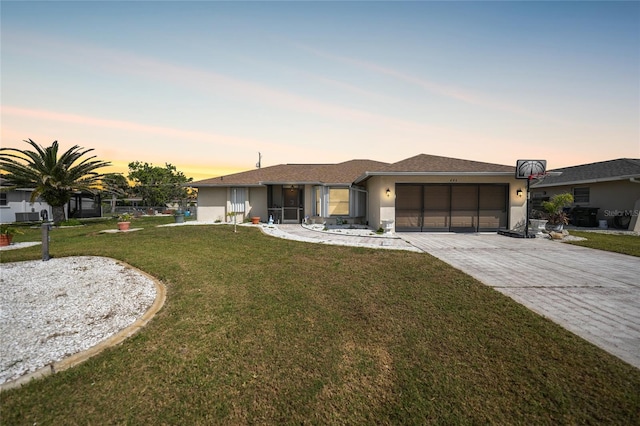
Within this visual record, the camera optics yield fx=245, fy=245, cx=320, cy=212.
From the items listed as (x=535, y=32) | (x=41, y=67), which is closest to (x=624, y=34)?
(x=535, y=32)

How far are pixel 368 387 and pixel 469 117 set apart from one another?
15336mm

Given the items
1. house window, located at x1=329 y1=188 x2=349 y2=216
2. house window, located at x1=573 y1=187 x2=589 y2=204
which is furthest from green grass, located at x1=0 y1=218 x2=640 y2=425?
house window, located at x1=573 y1=187 x2=589 y2=204

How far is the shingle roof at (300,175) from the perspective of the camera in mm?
17156

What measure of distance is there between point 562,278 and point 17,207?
34.6 m

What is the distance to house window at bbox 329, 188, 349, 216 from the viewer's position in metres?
16.3

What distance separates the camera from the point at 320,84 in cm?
1241

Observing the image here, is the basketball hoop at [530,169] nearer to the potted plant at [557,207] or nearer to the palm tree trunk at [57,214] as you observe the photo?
the potted plant at [557,207]

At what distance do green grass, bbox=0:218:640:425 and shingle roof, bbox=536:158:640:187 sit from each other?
1906 cm

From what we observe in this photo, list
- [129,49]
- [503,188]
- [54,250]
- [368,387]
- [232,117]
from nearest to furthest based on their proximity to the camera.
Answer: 1. [368,387]
2. [54,250]
3. [129,49]
4. [503,188]
5. [232,117]

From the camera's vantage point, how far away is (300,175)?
18.4 metres

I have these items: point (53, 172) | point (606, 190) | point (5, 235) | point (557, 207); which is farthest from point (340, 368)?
point (606, 190)

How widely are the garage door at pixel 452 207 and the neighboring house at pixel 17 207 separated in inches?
1122

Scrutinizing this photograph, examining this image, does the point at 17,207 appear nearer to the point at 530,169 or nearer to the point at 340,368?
the point at 340,368

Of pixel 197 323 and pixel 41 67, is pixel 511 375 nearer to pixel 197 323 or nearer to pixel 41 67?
pixel 197 323
